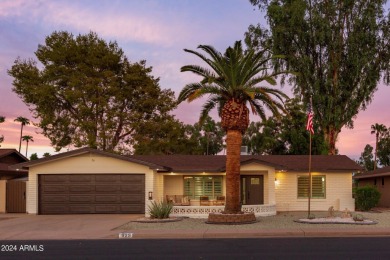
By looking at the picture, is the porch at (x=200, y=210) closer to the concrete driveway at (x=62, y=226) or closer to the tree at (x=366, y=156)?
the concrete driveway at (x=62, y=226)

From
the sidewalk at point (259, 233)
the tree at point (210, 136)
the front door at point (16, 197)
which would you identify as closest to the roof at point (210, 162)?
the front door at point (16, 197)

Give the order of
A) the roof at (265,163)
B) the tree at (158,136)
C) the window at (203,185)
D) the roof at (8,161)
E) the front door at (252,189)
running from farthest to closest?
the tree at (158,136)
the roof at (8,161)
the window at (203,185)
the front door at (252,189)
the roof at (265,163)

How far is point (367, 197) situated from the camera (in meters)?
32.6

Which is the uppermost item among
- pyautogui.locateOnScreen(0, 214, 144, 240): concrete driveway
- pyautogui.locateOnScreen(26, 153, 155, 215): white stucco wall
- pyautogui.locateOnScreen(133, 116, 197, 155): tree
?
pyautogui.locateOnScreen(133, 116, 197, 155): tree

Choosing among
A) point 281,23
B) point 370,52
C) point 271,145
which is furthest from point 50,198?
point 271,145

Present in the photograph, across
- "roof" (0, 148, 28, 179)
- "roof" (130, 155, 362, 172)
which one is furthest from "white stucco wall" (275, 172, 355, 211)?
"roof" (0, 148, 28, 179)

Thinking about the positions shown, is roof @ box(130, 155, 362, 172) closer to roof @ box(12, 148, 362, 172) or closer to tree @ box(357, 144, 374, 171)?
roof @ box(12, 148, 362, 172)

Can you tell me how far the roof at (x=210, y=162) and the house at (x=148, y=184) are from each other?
0.06m

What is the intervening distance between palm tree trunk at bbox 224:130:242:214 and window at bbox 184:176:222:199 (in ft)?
30.6

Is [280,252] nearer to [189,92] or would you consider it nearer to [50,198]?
[189,92]

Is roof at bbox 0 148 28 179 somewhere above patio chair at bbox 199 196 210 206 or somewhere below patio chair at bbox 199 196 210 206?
above

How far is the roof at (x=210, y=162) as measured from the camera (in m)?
30.2

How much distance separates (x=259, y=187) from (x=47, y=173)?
13.4 meters

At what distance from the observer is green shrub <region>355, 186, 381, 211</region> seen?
32406 millimetres
